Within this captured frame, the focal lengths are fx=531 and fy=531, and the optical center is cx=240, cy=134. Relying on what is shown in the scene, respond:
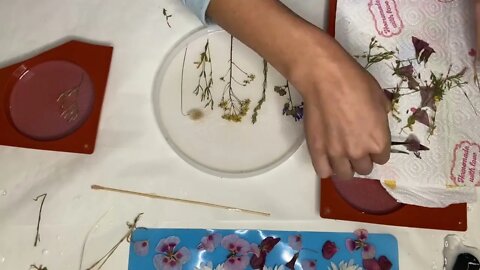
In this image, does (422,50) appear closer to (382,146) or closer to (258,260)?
(382,146)

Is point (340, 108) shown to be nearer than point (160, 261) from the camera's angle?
Yes

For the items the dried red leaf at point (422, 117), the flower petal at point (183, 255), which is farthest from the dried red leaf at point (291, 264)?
the dried red leaf at point (422, 117)

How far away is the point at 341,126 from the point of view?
19.4 inches

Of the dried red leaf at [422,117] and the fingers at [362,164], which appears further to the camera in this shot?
the dried red leaf at [422,117]

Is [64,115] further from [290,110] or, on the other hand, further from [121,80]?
[290,110]

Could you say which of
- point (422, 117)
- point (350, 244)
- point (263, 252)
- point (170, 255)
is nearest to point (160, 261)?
point (170, 255)

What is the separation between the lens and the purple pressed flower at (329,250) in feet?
2.00

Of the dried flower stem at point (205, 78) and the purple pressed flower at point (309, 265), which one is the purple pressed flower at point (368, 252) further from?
the dried flower stem at point (205, 78)

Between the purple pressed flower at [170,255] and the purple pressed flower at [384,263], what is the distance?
0.22 meters

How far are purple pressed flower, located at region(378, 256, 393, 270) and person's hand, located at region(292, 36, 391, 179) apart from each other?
0.16m

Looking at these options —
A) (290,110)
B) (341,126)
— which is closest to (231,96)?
(290,110)

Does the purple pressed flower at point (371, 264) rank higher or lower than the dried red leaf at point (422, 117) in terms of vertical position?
lower

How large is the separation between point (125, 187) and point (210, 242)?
12 centimetres

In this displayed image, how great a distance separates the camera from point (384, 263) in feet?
2.00
